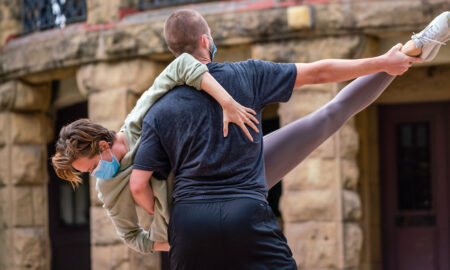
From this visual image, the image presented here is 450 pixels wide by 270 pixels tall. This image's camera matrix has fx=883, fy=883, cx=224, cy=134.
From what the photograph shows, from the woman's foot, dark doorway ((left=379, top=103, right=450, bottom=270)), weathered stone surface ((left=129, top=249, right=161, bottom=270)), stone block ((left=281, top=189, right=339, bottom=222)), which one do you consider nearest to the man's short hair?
the woman's foot

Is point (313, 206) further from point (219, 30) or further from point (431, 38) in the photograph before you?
point (431, 38)

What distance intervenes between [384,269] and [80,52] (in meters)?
4.06

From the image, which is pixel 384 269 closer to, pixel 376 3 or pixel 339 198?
pixel 339 198

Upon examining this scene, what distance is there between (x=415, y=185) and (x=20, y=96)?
4.42 metres

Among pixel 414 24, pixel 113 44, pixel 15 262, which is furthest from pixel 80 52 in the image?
pixel 414 24

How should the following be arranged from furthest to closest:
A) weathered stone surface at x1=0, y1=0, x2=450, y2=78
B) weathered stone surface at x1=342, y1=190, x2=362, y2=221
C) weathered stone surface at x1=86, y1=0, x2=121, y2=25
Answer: weathered stone surface at x1=86, y1=0, x2=121, y2=25, weathered stone surface at x1=342, y1=190, x2=362, y2=221, weathered stone surface at x1=0, y1=0, x2=450, y2=78

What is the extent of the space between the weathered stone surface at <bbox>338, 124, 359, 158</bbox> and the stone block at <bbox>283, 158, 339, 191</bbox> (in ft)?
0.46

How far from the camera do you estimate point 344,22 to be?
7.58 meters

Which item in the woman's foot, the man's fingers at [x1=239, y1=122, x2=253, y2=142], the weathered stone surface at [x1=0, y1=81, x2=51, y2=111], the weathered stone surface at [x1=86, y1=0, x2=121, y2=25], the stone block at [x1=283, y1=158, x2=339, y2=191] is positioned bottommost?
the stone block at [x1=283, y1=158, x2=339, y2=191]

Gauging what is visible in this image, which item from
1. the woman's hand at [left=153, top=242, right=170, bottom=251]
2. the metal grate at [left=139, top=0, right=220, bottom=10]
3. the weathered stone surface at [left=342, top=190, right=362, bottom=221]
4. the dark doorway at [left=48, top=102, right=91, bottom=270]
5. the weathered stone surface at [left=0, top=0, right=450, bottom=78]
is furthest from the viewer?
the dark doorway at [left=48, top=102, right=91, bottom=270]

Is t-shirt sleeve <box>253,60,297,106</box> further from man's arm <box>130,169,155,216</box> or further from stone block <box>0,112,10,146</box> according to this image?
stone block <box>0,112,10,146</box>

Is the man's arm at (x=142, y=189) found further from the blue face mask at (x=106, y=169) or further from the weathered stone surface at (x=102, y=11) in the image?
the weathered stone surface at (x=102, y=11)

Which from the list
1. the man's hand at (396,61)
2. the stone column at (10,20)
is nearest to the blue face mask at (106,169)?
Result: the man's hand at (396,61)

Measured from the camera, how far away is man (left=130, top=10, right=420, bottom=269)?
10.3 ft
